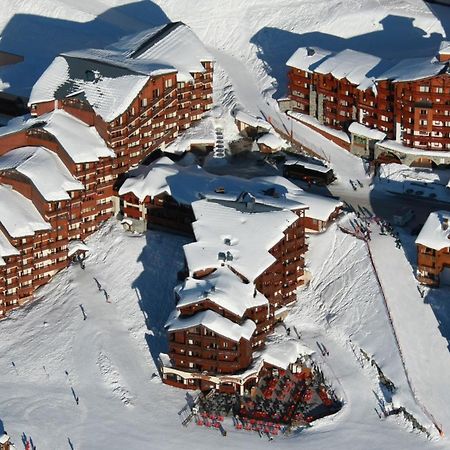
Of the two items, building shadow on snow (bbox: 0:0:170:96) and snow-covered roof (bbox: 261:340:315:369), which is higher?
building shadow on snow (bbox: 0:0:170:96)

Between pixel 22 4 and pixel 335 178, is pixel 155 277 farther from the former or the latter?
pixel 22 4

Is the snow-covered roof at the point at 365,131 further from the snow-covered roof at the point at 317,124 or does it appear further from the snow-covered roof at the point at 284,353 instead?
the snow-covered roof at the point at 284,353

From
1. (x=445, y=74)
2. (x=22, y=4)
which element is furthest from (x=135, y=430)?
(x=22, y=4)

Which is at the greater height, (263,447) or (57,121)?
(57,121)

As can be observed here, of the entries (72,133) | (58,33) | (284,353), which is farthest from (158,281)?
(58,33)

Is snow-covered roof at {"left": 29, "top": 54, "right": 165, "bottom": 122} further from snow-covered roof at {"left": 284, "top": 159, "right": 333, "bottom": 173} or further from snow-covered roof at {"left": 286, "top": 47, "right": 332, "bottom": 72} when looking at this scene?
snow-covered roof at {"left": 284, "top": 159, "right": 333, "bottom": 173}

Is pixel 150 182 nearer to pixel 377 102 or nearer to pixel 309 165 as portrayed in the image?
pixel 309 165

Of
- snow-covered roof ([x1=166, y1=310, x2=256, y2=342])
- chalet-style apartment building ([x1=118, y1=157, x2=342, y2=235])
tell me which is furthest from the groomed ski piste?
snow-covered roof ([x1=166, y1=310, x2=256, y2=342])
